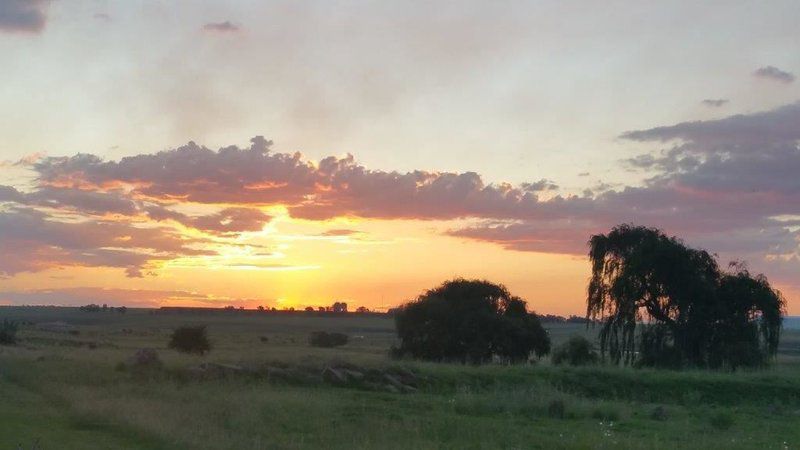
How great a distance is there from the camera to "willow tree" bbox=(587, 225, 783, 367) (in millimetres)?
52000

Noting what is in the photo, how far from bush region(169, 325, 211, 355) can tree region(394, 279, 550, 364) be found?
18.2m

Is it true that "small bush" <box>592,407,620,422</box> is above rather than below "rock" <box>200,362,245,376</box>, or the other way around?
below

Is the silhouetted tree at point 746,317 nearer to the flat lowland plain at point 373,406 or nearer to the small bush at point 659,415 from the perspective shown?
the flat lowland plain at point 373,406

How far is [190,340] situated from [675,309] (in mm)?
37484

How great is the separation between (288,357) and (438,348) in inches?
759

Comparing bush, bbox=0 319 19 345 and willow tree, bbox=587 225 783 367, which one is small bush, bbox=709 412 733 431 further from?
bush, bbox=0 319 19 345

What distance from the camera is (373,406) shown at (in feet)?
93.6

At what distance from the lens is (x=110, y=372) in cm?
3612

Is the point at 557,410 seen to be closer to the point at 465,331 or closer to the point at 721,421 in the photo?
the point at 721,421

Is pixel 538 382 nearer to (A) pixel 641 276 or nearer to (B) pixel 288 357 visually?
(B) pixel 288 357

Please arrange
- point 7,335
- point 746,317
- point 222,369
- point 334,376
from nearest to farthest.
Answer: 1. point 222,369
2. point 334,376
3. point 746,317
4. point 7,335

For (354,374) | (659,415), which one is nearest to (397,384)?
(354,374)

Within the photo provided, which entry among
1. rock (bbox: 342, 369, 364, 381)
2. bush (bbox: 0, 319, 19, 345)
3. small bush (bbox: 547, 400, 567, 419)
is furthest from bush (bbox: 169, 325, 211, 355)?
small bush (bbox: 547, 400, 567, 419)

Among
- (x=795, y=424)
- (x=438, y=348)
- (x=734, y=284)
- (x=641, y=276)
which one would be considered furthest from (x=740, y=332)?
(x=795, y=424)
